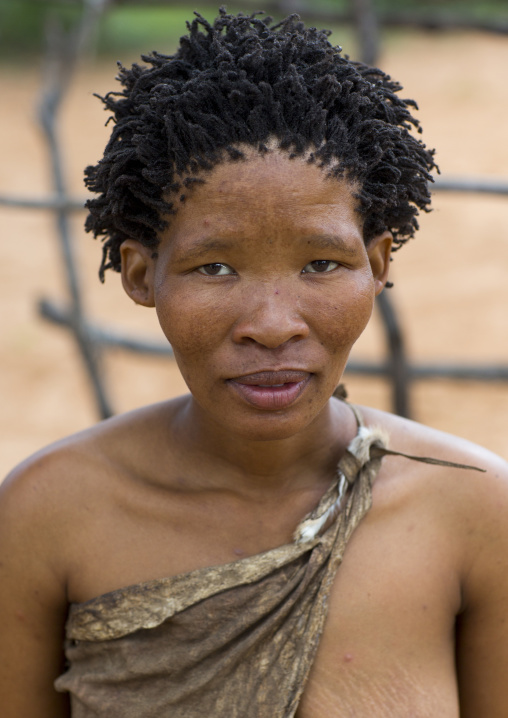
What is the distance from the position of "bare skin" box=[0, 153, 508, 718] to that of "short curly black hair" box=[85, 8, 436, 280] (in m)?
0.05

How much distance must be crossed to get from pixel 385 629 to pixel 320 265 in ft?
2.42

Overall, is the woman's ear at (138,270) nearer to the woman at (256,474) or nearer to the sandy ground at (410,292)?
the woman at (256,474)

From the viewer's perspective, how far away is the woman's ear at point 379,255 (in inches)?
70.0

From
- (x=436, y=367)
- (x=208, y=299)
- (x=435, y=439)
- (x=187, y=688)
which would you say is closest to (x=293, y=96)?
(x=208, y=299)

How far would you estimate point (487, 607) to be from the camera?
183 centimetres

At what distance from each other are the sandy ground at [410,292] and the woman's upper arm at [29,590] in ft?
11.7

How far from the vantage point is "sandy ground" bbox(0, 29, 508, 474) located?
672 cm

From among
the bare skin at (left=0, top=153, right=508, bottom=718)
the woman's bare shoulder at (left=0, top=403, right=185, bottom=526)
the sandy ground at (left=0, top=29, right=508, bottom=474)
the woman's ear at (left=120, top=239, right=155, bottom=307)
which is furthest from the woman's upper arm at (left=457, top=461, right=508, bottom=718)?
the sandy ground at (left=0, top=29, right=508, bottom=474)

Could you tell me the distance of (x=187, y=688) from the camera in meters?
1.75

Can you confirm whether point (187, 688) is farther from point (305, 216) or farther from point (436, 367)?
point (436, 367)

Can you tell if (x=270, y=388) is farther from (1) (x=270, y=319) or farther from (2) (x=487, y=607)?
(2) (x=487, y=607)

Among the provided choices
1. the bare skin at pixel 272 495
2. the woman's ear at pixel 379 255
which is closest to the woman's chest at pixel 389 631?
the bare skin at pixel 272 495

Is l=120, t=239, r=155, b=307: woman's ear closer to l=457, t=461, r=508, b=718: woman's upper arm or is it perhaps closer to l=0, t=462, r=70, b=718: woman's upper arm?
l=0, t=462, r=70, b=718: woman's upper arm

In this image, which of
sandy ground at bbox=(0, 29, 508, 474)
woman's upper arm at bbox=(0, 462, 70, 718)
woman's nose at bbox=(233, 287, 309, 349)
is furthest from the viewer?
sandy ground at bbox=(0, 29, 508, 474)
